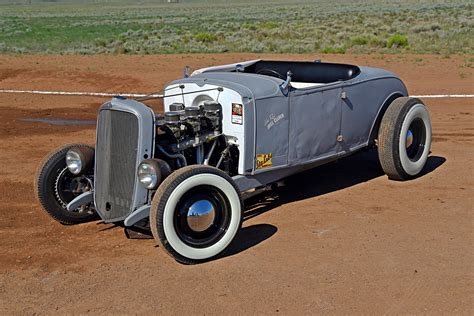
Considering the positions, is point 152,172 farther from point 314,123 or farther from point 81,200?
point 314,123

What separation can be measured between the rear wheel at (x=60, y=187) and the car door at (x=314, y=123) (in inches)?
86.3

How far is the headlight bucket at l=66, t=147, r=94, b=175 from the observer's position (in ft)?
22.6

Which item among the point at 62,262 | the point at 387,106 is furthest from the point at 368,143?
the point at 62,262

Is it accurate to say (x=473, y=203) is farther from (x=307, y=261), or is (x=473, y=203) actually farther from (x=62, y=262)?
(x=62, y=262)

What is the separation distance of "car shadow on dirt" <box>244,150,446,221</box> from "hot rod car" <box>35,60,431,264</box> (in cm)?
48

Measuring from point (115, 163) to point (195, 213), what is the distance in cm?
103

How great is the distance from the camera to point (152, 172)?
19.8 ft

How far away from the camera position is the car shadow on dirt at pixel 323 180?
7793 millimetres

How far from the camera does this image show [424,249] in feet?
20.4

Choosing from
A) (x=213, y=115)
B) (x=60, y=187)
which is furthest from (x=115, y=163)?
(x=213, y=115)

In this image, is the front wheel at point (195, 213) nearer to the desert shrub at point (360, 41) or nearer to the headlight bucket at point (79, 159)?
the headlight bucket at point (79, 159)

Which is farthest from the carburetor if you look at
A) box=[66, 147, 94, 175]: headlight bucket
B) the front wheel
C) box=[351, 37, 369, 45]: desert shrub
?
box=[351, 37, 369, 45]: desert shrub

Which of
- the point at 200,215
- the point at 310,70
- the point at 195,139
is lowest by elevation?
the point at 200,215

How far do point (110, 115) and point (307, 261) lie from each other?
91.5 inches
